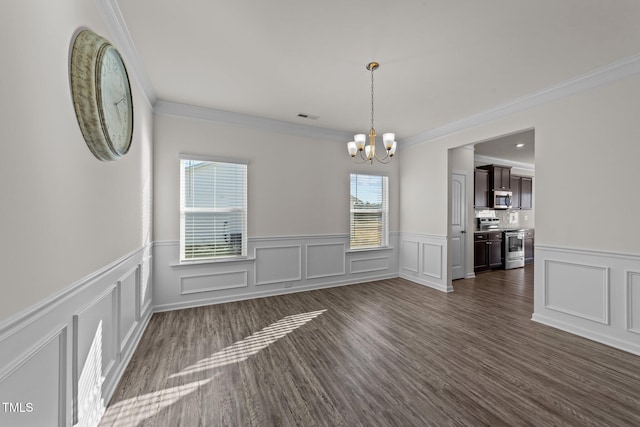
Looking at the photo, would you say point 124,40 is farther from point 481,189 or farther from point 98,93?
point 481,189

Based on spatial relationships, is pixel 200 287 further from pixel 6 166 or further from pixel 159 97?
pixel 6 166

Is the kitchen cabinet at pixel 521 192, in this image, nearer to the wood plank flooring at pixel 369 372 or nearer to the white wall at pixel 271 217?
the white wall at pixel 271 217

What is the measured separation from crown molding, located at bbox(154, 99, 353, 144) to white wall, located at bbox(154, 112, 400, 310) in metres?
0.06

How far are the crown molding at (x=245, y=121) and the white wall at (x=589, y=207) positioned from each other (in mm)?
2761

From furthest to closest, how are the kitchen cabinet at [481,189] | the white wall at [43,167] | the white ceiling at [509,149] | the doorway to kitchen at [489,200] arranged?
the kitchen cabinet at [481,189] → the doorway to kitchen at [489,200] → the white ceiling at [509,149] → the white wall at [43,167]

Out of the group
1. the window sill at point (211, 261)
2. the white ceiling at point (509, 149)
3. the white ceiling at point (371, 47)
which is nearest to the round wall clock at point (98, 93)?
the white ceiling at point (371, 47)

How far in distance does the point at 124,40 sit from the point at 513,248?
8.39 m

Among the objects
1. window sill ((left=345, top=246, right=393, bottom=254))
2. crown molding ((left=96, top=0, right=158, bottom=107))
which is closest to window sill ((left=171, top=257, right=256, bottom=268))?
window sill ((left=345, top=246, right=393, bottom=254))

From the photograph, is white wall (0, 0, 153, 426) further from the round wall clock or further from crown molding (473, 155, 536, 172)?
crown molding (473, 155, 536, 172)

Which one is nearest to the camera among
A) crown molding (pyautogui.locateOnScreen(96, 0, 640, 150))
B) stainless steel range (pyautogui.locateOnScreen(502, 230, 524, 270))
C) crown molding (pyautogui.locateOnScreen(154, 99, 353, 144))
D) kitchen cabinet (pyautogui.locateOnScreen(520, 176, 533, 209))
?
crown molding (pyautogui.locateOnScreen(96, 0, 640, 150))

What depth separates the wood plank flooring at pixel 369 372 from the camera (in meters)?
1.86

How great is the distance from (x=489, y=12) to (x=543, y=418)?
2.97 m

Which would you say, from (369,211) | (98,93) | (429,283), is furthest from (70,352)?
(429,283)

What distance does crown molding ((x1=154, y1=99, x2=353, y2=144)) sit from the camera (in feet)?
12.5
